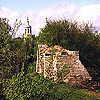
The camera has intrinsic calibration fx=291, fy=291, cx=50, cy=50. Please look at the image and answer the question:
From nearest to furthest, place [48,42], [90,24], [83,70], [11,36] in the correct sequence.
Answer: [11,36], [83,70], [48,42], [90,24]

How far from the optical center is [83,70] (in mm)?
24172

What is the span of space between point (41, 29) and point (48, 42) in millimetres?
2274

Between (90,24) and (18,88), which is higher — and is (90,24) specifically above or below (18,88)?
above

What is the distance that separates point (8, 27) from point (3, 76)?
2.02 metres

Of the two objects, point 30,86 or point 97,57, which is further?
point 97,57

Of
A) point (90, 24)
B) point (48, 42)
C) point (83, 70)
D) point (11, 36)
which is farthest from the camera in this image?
point (90, 24)

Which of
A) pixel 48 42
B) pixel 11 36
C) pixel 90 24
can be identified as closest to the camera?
pixel 11 36

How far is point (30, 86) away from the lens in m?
11.5

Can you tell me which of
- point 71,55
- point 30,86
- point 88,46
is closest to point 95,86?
point 71,55

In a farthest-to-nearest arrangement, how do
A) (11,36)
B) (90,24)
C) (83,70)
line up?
(90,24) < (83,70) < (11,36)

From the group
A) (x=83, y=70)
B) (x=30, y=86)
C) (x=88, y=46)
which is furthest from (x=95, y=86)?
(x=30, y=86)

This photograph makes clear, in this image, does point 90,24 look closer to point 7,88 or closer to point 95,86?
point 95,86

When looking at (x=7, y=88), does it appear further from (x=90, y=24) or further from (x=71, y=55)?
(x=90, y=24)

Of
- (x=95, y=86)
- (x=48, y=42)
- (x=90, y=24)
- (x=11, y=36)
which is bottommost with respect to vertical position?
(x=95, y=86)
